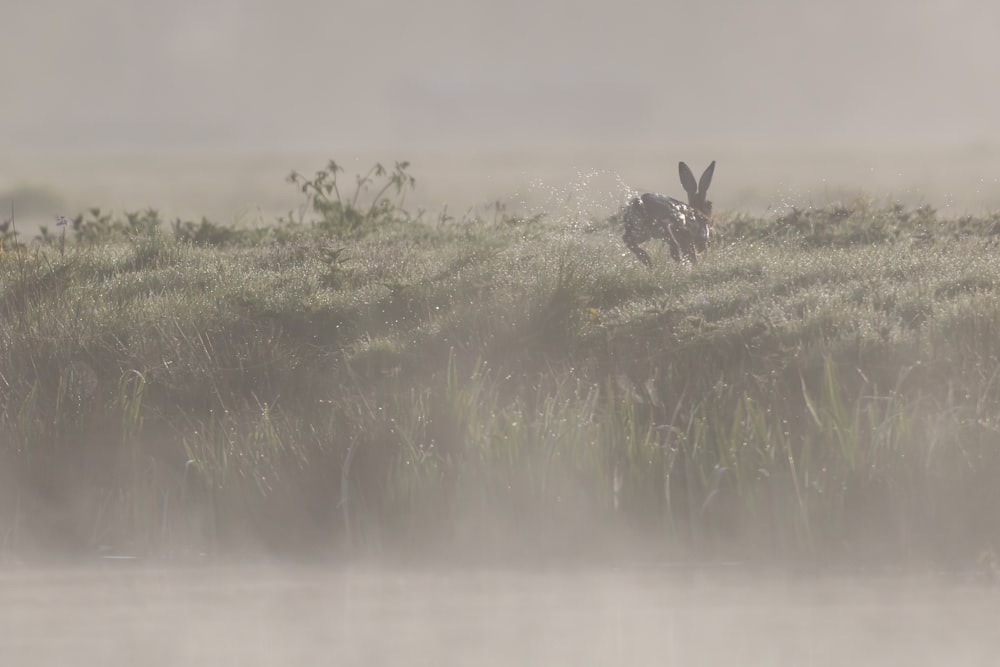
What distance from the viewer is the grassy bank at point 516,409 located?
25.0 ft

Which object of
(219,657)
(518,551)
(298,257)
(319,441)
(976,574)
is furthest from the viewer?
(298,257)

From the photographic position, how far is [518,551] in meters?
7.60

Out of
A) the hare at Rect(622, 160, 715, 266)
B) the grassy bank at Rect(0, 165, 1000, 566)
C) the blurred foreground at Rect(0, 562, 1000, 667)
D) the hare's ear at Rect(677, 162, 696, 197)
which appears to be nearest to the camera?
the blurred foreground at Rect(0, 562, 1000, 667)

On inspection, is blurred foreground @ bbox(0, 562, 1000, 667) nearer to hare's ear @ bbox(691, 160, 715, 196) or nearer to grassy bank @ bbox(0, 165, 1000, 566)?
grassy bank @ bbox(0, 165, 1000, 566)

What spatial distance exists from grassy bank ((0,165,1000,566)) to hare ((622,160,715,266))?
0.26 m

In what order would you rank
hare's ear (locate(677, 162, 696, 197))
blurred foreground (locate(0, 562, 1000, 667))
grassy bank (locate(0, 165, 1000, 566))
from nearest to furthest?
blurred foreground (locate(0, 562, 1000, 667)), grassy bank (locate(0, 165, 1000, 566)), hare's ear (locate(677, 162, 696, 197))

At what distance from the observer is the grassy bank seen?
7.61 meters

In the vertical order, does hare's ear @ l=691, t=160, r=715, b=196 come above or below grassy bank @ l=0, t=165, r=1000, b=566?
above

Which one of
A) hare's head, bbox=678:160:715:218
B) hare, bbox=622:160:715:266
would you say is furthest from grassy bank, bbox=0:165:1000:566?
hare's head, bbox=678:160:715:218

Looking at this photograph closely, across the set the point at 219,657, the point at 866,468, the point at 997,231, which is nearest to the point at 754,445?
the point at 866,468

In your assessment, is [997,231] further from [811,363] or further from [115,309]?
[115,309]

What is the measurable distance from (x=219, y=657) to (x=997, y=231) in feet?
40.1

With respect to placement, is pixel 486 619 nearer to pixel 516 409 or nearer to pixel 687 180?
pixel 516 409

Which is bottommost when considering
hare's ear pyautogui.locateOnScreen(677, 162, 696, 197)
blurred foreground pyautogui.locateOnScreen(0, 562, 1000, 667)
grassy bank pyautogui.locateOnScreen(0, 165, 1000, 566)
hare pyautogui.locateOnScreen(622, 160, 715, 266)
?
blurred foreground pyautogui.locateOnScreen(0, 562, 1000, 667)
